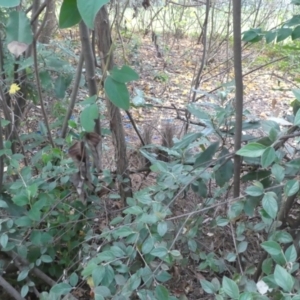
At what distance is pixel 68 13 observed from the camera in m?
0.80

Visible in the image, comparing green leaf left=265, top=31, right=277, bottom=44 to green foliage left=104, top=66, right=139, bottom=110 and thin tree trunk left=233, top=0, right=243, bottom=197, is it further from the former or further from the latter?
green foliage left=104, top=66, right=139, bottom=110

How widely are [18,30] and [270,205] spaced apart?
0.68m

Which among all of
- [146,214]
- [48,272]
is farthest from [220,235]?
[48,272]

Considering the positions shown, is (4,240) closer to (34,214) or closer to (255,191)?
(34,214)

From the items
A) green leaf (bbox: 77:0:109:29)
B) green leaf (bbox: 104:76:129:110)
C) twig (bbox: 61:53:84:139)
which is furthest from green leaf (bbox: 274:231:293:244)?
twig (bbox: 61:53:84:139)

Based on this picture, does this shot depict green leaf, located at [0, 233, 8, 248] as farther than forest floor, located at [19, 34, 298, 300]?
No

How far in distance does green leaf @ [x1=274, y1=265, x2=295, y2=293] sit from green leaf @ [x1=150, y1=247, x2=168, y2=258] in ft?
0.88

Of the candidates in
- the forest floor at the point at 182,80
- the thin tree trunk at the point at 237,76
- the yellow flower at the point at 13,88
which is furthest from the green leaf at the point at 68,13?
the forest floor at the point at 182,80

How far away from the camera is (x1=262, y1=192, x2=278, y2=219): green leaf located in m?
0.85

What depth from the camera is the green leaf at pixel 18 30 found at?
103cm

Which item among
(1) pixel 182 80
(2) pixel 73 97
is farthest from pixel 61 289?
(1) pixel 182 80

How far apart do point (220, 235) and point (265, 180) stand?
34cm

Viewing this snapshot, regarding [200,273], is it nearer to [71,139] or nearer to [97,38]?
[71,139]

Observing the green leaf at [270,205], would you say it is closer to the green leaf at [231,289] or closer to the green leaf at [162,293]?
the green leaf at [231,289]
